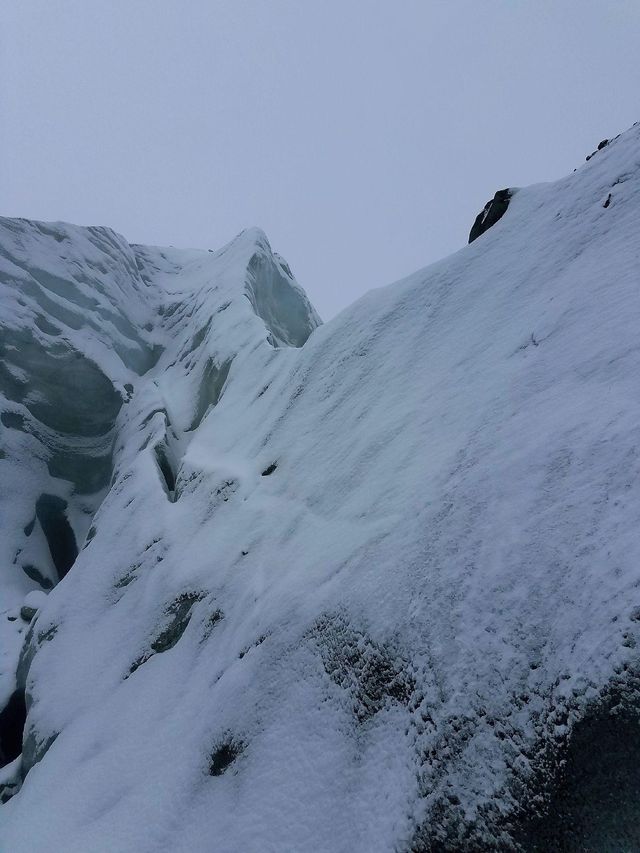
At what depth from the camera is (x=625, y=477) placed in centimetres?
519

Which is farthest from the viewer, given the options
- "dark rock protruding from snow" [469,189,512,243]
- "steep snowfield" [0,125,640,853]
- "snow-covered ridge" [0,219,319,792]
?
"snow-covered ridge" [0,219,319,792]

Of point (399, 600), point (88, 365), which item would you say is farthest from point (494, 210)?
point (88, 365)

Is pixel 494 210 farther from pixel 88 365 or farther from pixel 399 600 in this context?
pixel 88 365

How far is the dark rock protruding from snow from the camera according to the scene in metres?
16.0

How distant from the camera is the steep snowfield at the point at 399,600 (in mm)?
4594

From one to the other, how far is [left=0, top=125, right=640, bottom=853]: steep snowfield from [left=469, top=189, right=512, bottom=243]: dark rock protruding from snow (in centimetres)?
113

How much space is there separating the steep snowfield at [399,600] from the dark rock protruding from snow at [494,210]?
113 cm

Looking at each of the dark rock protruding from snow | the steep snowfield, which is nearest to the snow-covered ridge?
the steep snowfield

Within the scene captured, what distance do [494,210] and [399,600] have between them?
14130mm

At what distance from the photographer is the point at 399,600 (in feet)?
21.7

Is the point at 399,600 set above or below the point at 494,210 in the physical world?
below

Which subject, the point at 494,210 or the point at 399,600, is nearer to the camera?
the point at 399,600

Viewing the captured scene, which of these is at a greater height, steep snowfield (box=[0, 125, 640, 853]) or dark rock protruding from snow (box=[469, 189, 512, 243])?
dark rock protruding from snow (box=[469, 189, 512, 243])

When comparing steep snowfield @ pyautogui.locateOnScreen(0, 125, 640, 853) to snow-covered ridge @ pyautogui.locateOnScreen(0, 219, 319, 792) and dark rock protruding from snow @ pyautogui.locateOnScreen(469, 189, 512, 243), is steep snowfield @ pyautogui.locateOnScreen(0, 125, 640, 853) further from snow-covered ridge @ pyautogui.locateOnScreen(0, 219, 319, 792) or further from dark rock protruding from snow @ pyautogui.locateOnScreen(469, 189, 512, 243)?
snow-covered ridge @ pyautogui.locateOnScreen(0, 219, 319, 792)
